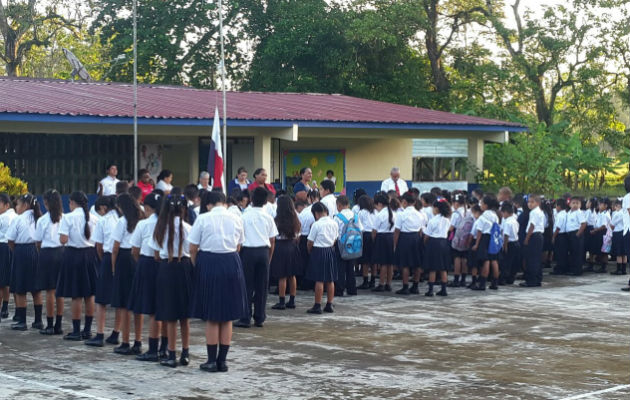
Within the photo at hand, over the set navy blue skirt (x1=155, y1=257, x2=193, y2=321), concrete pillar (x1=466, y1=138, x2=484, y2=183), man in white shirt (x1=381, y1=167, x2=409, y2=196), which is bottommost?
navy blue skirt (x1=155, y1=257, x2=193, y2=321)

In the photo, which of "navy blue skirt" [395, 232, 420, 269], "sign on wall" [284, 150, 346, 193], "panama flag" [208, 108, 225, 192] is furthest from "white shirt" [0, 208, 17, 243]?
"sign on wall" [284, 150, 346, 193]

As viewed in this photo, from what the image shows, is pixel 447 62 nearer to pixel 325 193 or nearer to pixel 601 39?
pixel 601 39

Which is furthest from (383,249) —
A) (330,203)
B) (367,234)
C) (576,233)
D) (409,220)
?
(576,233)

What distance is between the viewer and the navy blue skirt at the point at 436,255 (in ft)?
47.4

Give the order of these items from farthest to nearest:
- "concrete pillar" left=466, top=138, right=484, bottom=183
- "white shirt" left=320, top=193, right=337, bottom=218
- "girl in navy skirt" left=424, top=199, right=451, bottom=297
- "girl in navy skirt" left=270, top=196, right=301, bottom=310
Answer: "concrete pillar" left=466, top=138, right=484, bottom=183 → "girl in navy skirt" left=424, top=199, right=451, bottom=297 → "white shirt" left=320, top=193, right=337, bottom=218 → "girl in navy skirt" left=270, top=196, right=301, bottom=310

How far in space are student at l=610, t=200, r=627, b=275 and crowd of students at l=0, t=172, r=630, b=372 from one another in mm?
25

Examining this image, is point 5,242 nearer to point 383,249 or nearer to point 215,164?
point 215,164

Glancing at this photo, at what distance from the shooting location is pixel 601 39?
35562 millimetres

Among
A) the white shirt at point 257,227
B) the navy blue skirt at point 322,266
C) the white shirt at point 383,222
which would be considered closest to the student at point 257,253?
the white shirt at point 257,227

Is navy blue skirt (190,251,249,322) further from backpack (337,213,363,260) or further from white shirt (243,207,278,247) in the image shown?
backpack (337,213,363,260)

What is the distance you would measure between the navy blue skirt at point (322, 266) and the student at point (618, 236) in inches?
311

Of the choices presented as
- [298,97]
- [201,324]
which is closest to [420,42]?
[298,97]

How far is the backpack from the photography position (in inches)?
543

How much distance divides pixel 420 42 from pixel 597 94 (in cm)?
767
